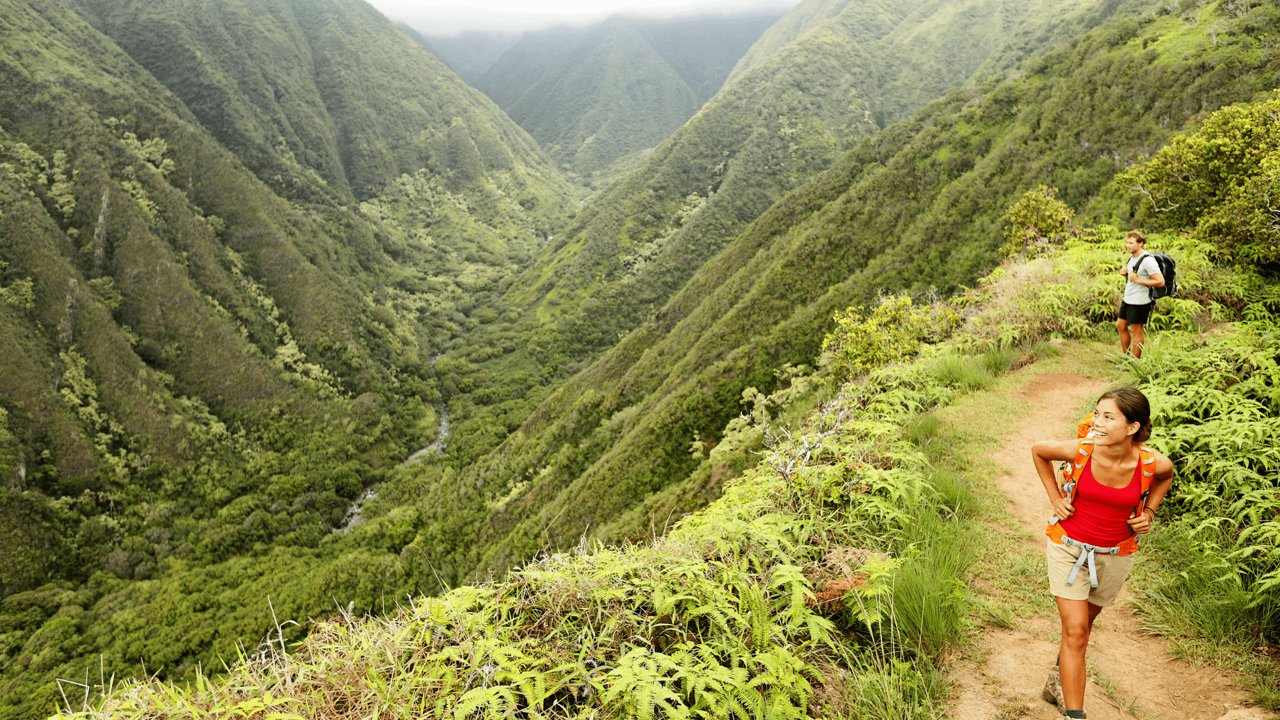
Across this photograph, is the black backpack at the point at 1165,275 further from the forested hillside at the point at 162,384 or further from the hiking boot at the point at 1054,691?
the forested hillside at the point at 162,384

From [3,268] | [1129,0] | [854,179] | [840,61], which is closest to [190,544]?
[3,268]

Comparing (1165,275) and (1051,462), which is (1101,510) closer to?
(1051,462)

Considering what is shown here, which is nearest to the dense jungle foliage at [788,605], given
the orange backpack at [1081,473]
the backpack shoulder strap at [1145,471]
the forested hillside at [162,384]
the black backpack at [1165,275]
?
the orange backpack at [1081,473]

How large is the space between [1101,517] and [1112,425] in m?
0.70

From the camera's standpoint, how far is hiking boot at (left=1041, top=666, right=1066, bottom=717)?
4098 mm

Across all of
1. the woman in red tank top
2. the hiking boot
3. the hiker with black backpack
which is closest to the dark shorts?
the hiker with black backpack

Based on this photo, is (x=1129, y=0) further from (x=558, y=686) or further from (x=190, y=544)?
(x=190, y=544)

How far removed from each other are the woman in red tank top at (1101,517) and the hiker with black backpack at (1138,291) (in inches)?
271

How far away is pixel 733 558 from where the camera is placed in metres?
5.11

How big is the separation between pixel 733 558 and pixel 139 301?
158 m

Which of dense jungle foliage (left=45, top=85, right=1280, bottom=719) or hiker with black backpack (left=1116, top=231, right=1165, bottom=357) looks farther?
hiker with black backpack (left=1116, top=231, right=1165, bottom=357)

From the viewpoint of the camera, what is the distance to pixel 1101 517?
420cm

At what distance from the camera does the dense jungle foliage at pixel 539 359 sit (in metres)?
4.89

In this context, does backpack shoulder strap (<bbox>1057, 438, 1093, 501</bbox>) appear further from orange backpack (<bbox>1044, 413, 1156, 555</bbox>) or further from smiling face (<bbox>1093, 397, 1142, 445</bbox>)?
smiling face (<bbox>1093, 397, 1142, 445</bbox>)
